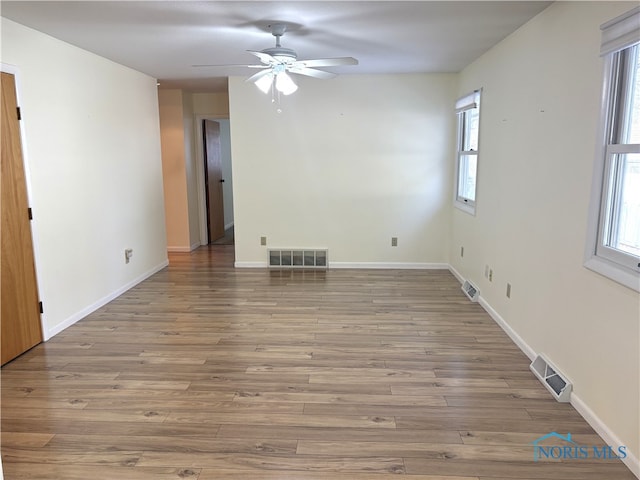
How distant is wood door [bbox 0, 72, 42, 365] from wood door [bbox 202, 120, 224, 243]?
14.0 ft

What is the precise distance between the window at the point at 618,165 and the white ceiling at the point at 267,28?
2.98 feet

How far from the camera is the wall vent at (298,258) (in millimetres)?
6016

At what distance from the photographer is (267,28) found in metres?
3.51

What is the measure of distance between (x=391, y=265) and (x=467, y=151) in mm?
1754

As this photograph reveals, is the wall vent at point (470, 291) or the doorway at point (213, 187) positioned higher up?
the doorway at point (213, 187)

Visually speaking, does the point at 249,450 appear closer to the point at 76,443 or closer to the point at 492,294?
the point at 76,443

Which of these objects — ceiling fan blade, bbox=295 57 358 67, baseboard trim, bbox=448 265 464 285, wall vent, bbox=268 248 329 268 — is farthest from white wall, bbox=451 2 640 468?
wall vent, bbox=268 248 329 268

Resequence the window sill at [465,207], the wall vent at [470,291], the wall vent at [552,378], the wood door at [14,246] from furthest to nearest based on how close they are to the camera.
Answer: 1. the window sill at [465,207]
2. the wall vent at [470,291]
3. the wood door at [14,246]
4. the wall vent at [552,378]

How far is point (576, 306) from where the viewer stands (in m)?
2.64

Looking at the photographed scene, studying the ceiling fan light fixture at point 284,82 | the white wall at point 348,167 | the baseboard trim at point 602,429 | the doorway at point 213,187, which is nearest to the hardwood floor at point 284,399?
the baseboard trim at point 602,429

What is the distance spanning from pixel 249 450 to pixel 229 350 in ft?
4.08

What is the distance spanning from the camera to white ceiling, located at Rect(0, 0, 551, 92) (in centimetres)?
299

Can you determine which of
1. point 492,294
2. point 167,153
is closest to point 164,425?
point 492,294

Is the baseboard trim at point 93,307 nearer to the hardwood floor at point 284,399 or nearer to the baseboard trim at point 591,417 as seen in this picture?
the hardwood floor at point 284,399
